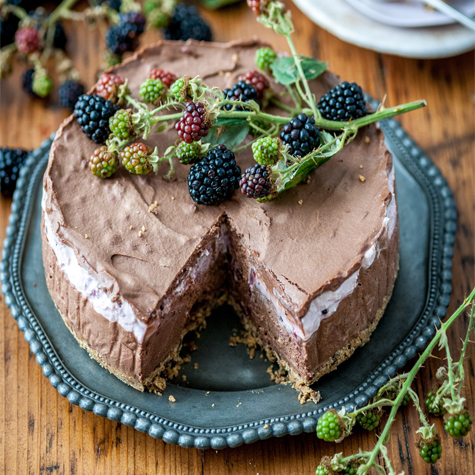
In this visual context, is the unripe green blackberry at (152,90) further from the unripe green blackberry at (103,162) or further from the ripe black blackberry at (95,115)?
the unripe green blackberry at (103,162)

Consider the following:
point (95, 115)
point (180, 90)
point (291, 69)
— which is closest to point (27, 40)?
point (95, 115)

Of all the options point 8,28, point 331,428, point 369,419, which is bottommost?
point 369,419

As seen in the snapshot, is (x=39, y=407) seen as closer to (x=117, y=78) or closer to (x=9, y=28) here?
(x=117, y=78)

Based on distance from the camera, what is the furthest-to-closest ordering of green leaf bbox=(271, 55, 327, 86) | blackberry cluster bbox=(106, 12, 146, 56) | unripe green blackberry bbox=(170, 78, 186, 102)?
blackberry cluster bbox=(106, 12, 146, 56) → green leaf bbox=(271, 55, 327, 86) → unripe green blackberry bbox=(170, 78, 186, 102)

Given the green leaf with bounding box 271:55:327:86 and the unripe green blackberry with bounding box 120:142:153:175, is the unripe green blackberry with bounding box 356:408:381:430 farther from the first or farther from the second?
the green leaf with bounding box 271:55:327:86

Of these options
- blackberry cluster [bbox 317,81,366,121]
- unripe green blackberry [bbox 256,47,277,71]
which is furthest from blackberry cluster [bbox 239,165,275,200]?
unripe green blackberry [bbox 256,47,277,71]

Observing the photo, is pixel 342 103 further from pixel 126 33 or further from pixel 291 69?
pixel 126 33
